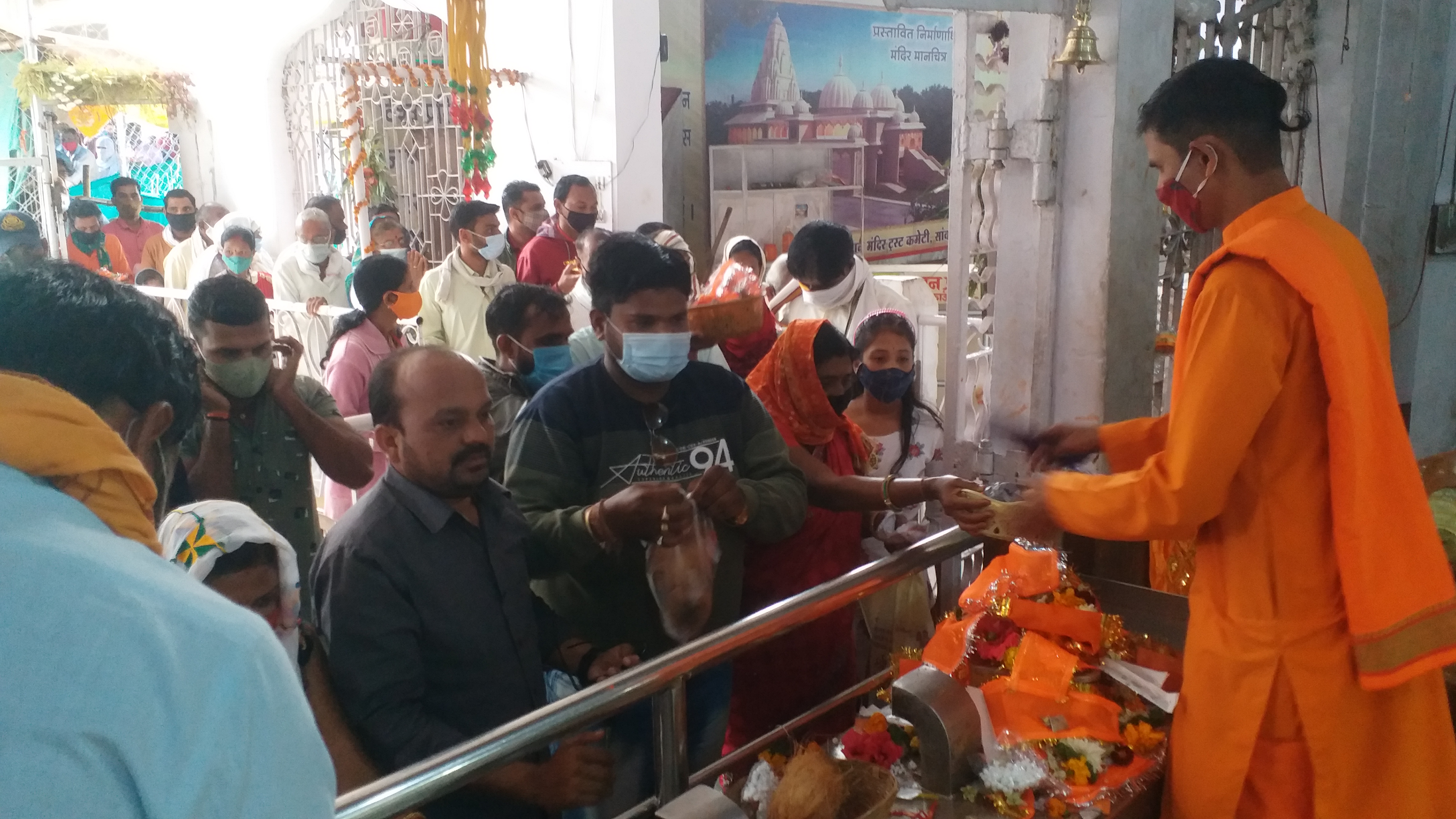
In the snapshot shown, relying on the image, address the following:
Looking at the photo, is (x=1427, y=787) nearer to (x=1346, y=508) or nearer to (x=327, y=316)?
(x=1346, y=508)

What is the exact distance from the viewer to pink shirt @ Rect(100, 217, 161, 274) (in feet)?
31.2

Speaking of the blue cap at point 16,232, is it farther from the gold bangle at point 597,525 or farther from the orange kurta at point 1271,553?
the orange kurta at point 1271,553

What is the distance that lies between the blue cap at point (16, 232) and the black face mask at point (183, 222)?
2204mm

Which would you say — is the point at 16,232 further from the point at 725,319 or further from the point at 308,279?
the point at 725,319

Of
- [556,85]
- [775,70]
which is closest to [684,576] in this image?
[556,85]

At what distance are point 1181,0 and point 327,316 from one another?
13.1ft

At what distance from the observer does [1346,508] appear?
178cm

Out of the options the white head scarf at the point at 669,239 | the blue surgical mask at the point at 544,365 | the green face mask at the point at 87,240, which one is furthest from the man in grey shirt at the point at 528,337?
the green face mask at the point at 87,240

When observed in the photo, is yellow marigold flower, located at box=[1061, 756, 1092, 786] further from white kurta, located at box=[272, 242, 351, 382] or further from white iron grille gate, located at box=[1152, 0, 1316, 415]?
white kurta, located at box=[272, 242, 351, 382]

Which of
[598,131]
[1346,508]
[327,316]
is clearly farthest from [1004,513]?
[598,131]

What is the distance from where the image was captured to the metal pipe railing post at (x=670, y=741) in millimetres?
1629

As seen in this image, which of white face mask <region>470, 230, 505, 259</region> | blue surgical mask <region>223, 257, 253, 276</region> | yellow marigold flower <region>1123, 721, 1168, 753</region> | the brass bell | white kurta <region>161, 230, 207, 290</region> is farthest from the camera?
white kurta <region>161, 230, 207, 290</region>

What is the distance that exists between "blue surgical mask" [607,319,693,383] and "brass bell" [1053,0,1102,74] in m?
1.52

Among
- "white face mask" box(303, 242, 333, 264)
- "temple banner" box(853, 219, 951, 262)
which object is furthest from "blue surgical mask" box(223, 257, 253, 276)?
"temple banner" box(853, 219, 951, 262)
